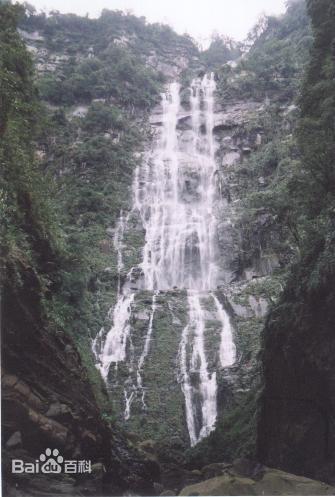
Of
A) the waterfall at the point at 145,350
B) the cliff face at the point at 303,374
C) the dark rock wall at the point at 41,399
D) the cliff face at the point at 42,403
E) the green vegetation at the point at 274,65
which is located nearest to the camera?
the cliff face at the point at 42,403

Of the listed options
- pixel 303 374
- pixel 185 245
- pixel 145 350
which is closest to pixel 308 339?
pixel 303 374

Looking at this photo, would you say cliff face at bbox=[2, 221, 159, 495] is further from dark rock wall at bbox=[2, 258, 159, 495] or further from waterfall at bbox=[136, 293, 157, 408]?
waterfall at bbox=[136, 293, 157, 408]

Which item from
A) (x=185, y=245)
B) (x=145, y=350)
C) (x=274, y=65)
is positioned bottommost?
(x=145, y=350)

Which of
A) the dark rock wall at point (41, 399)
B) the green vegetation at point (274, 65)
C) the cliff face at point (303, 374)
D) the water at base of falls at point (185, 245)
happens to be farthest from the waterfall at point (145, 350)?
the green vegetation at point (274, 65)

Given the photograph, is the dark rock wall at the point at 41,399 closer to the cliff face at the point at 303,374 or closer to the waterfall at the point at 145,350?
the cliff face at the point at 303,374

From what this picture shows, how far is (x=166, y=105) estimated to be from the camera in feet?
127

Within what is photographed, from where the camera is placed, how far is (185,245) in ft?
84.4

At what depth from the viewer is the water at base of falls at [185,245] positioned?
706 inches

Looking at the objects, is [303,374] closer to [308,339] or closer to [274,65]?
[308,339]

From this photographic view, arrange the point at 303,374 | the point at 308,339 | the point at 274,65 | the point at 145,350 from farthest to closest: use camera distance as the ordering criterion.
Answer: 1. the point at 274,65
2. the point at 145,350
3. the point at 303,374
4. the point at 308,339

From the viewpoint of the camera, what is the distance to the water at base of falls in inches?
706

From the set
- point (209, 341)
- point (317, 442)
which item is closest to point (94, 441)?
point (317, 442)

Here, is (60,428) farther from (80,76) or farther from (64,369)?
(80,76)

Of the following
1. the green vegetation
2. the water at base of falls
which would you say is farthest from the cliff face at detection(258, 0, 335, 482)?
the green vegetation
